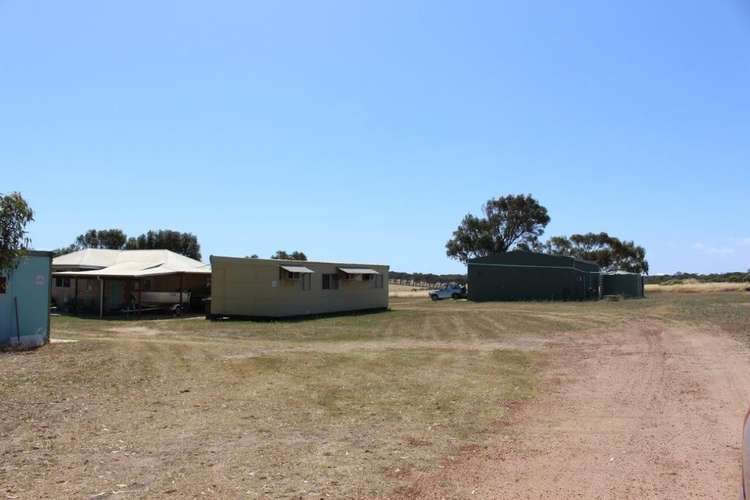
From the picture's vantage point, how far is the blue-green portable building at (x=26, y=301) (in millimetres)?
14555

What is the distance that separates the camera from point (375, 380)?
10.7m

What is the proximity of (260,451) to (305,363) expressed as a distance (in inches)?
254

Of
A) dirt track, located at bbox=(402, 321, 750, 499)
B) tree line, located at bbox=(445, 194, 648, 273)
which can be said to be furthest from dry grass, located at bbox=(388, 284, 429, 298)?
dirt track, located at bbox=(402, 321, 750, 499)

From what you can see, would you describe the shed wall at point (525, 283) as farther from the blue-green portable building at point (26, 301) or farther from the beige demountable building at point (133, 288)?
the blue-green portable building at point (26, 301)

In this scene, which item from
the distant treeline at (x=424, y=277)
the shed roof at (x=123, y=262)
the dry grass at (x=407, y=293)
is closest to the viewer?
the shed roof at (x=123, y=262)

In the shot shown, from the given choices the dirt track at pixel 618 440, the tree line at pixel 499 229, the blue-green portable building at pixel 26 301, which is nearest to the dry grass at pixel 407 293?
the tree line at pixel 499 229

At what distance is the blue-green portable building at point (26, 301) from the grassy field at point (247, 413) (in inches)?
36.4

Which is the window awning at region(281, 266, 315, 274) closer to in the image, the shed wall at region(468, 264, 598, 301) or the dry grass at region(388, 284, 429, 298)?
the shed wall at region(468, 264, 598, 301)

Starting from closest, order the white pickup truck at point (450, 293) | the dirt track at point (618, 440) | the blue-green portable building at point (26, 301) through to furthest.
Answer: the dirt track at point (618, 440)
the blue-green portable building at point (26, 301)
the white pickup truck at point (450, 293)

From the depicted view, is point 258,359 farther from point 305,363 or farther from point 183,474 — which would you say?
point 183,474

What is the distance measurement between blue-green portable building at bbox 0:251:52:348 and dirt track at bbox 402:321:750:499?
38.9 ft

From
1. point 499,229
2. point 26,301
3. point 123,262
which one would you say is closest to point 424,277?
point 499,229

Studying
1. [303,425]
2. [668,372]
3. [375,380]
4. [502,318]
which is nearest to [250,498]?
[303,425]

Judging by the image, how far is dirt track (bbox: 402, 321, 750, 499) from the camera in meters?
5.17
